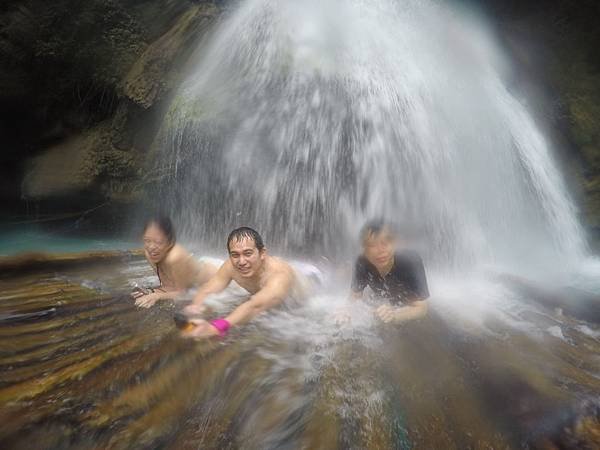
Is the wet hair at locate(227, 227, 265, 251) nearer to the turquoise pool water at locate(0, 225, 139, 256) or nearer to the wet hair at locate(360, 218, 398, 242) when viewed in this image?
the wet hair at locate(360, 218, 398, 242)

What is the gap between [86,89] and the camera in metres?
8.23

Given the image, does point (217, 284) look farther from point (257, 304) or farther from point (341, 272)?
point (341, 272)

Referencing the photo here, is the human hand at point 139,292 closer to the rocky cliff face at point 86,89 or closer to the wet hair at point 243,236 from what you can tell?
the wet hair at point 243,236

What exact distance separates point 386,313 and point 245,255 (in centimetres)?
105

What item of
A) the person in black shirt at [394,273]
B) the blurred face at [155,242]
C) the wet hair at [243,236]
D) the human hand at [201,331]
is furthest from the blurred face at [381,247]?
the blurred face at [155,242]

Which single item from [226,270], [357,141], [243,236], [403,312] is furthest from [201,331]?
[357,141]

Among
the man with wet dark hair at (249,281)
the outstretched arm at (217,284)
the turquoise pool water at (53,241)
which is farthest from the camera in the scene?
the turquoise pool water at (53,241)

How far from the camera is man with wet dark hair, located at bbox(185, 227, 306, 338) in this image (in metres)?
2.40

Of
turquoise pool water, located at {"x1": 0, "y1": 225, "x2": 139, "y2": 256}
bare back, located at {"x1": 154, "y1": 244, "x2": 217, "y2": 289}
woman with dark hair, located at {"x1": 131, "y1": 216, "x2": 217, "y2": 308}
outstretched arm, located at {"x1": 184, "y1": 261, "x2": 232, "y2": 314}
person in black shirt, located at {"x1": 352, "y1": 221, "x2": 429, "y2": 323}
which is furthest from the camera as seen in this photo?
turquoise pool water, located at {"x1": 0, "y1": 225, "x2": 139, "y2": 256}

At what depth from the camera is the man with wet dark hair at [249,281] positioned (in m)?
2.40

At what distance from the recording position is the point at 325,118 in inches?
201

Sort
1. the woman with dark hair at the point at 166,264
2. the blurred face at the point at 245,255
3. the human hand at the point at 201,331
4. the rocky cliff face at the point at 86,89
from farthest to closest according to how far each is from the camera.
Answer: the rocky cliff face at the point at 86,89 → the woman with dark hair at the point at 166,264 → the blurred face at the point at 245,255 → the human hand at the point at 201,331

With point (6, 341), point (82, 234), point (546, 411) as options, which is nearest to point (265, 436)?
point (546, 411)

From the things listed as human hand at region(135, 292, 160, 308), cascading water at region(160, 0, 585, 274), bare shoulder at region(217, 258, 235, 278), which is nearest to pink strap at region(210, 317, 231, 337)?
bare shoulder at region(217, 258, 235, 278)
